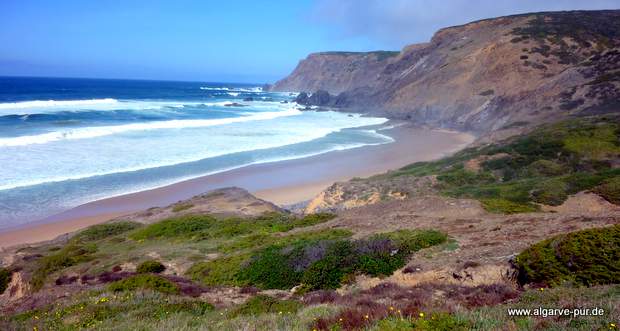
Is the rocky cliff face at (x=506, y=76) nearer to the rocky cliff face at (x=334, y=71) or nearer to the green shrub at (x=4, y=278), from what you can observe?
the green shrub at (x=4, y=278)

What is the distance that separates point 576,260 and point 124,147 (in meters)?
34.1

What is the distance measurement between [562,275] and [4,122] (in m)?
53.1

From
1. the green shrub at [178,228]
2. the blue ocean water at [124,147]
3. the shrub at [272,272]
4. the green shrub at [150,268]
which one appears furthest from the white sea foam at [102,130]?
the shrub at [272,272]

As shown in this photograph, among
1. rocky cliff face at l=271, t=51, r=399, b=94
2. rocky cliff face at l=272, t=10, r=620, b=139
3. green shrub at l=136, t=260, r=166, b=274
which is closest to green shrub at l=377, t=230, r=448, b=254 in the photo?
green shrub at l=136, t=260, r=166, b=274

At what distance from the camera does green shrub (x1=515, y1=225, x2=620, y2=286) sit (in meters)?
7.06

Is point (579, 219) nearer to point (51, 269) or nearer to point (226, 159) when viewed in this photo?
point (51, 269)

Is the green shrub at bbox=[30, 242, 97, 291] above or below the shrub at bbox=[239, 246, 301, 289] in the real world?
below

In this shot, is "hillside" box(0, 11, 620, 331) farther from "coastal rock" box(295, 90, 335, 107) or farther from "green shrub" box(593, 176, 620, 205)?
"coastal rock" box(295, 90, 335, 107)

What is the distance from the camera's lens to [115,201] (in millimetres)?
22516

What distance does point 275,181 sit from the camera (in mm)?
27703

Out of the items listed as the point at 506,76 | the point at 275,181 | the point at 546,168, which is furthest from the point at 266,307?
the point at 506,76

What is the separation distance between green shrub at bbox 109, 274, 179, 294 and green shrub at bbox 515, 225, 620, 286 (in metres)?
6.63

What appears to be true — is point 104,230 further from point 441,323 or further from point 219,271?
point 441,323

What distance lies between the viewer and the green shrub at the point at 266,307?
23.4 feet
